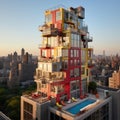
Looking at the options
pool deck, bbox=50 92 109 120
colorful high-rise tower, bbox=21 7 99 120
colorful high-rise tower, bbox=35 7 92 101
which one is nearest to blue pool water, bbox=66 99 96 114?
pool deck, bbox=50 92 109 120

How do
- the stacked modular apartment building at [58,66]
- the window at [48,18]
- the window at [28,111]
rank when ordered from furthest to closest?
the window at [48,18], the window at [28,111], the stacked modular apartment building at [58,66]

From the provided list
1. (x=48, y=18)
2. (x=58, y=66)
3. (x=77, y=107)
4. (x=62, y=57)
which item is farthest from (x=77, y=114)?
(x=48, y=18)

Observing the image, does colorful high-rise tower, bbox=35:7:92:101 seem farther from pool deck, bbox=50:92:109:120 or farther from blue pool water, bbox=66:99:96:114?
blue pool water, bbox=66:99:96:114

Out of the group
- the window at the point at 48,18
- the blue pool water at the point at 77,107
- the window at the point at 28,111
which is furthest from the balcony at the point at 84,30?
the window at the point at 28,111

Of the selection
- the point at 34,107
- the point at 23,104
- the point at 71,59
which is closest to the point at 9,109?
the point at 23,104

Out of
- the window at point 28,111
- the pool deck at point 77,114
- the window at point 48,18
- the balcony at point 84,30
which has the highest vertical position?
the window at point 48,18

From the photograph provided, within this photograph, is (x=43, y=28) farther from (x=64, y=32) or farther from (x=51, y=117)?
(x=51, y=117)

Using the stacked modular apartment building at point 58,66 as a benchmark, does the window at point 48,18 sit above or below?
above

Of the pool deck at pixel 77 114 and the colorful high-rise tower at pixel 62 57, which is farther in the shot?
the colorful high-rise tower at pixel 62 57

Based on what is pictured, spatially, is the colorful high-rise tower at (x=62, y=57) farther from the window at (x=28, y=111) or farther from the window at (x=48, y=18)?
the window at (x=28, y=111)
